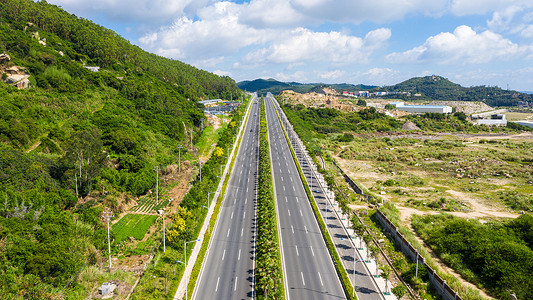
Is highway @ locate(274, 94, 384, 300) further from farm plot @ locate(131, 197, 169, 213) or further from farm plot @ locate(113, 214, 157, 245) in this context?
farm plot @ locate(131, 197, 169, 213)

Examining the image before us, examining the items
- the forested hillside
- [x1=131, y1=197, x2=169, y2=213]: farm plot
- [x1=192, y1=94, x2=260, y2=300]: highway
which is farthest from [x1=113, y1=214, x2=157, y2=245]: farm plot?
[x1=192, y1=94, x2=260, y2=300]: highway

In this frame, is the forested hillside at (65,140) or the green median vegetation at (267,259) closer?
the green median vegetation at (267,259)

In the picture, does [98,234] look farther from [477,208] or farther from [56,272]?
[477,208]

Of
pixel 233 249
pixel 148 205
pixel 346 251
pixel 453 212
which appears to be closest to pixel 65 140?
pixel 148 205

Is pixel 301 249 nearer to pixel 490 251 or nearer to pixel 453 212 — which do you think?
pixel 490 251

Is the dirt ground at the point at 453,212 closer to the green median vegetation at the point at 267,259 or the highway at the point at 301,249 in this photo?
the highway at the point at 301,249

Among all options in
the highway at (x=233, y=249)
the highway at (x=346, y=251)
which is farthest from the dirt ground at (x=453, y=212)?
the highway at (x=233, y=249)
